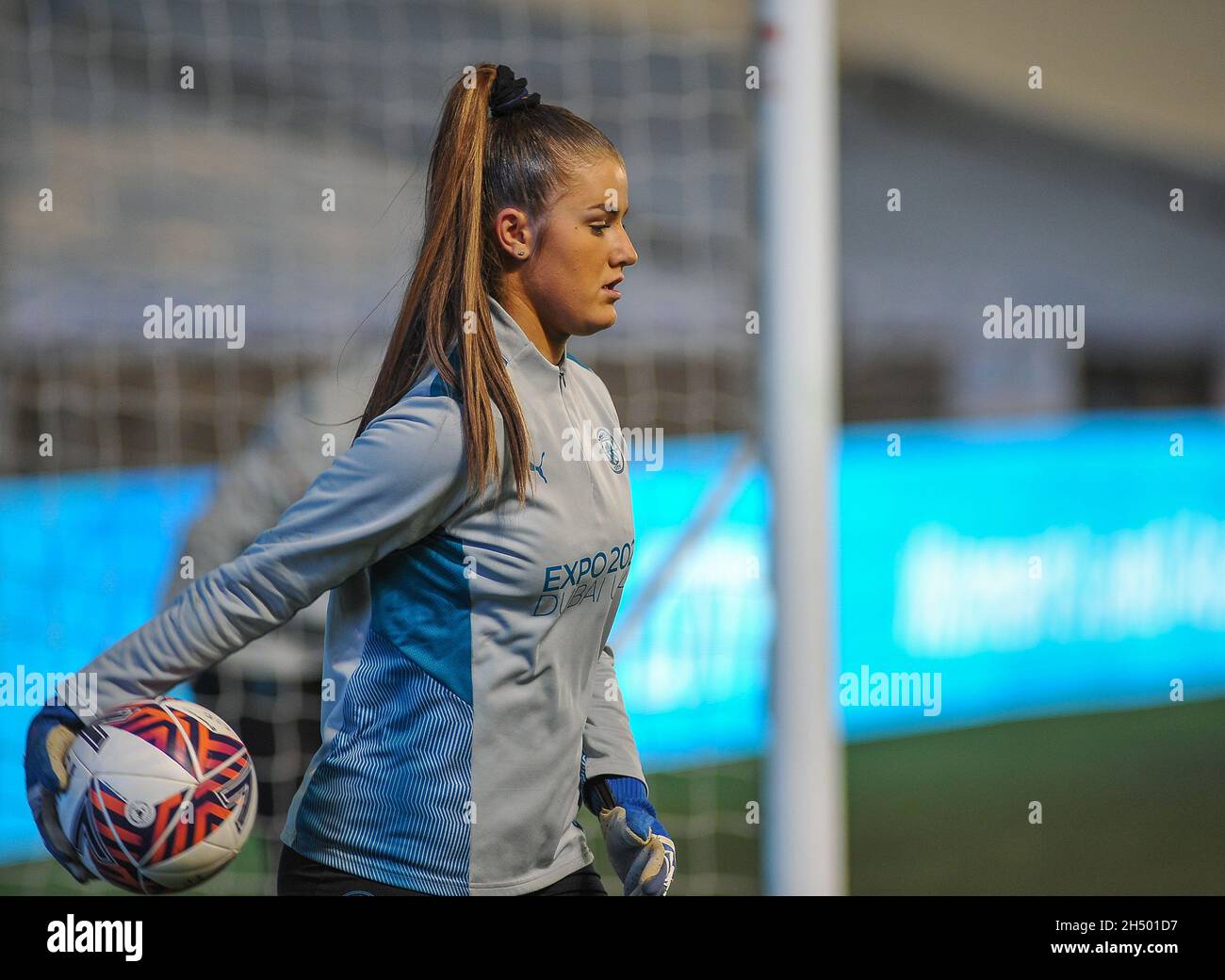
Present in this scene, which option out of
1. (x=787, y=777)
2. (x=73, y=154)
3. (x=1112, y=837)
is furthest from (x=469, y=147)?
(x=73, y=154)

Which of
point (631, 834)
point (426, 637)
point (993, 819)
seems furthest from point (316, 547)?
point (993, 819)

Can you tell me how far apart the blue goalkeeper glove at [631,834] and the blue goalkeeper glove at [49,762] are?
2.35 feet

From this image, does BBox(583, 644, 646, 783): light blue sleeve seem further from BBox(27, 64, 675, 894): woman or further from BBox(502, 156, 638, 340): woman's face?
BBox(502, 156, 638, 340): woman's face

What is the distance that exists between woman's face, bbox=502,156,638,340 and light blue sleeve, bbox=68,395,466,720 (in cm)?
25

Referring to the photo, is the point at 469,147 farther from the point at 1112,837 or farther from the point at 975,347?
the point at 975,347

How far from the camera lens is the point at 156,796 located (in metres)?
1.67

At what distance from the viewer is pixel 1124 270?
8062mm

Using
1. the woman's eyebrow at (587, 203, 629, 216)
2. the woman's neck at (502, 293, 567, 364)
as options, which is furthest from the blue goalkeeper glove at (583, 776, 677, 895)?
the woman's eyebrow at (587, 203, 629, 216)

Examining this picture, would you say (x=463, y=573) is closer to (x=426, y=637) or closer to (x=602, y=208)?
(x=426, y=637)

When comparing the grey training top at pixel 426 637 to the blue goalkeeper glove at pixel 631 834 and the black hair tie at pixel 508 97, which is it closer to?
the blue goalkeeper glove at pixel 631 834

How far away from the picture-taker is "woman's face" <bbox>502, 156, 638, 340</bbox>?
1.71 meters

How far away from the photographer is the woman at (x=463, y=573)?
1.53m

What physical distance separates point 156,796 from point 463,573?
55cm

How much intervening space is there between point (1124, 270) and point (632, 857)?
7430 millimetres
